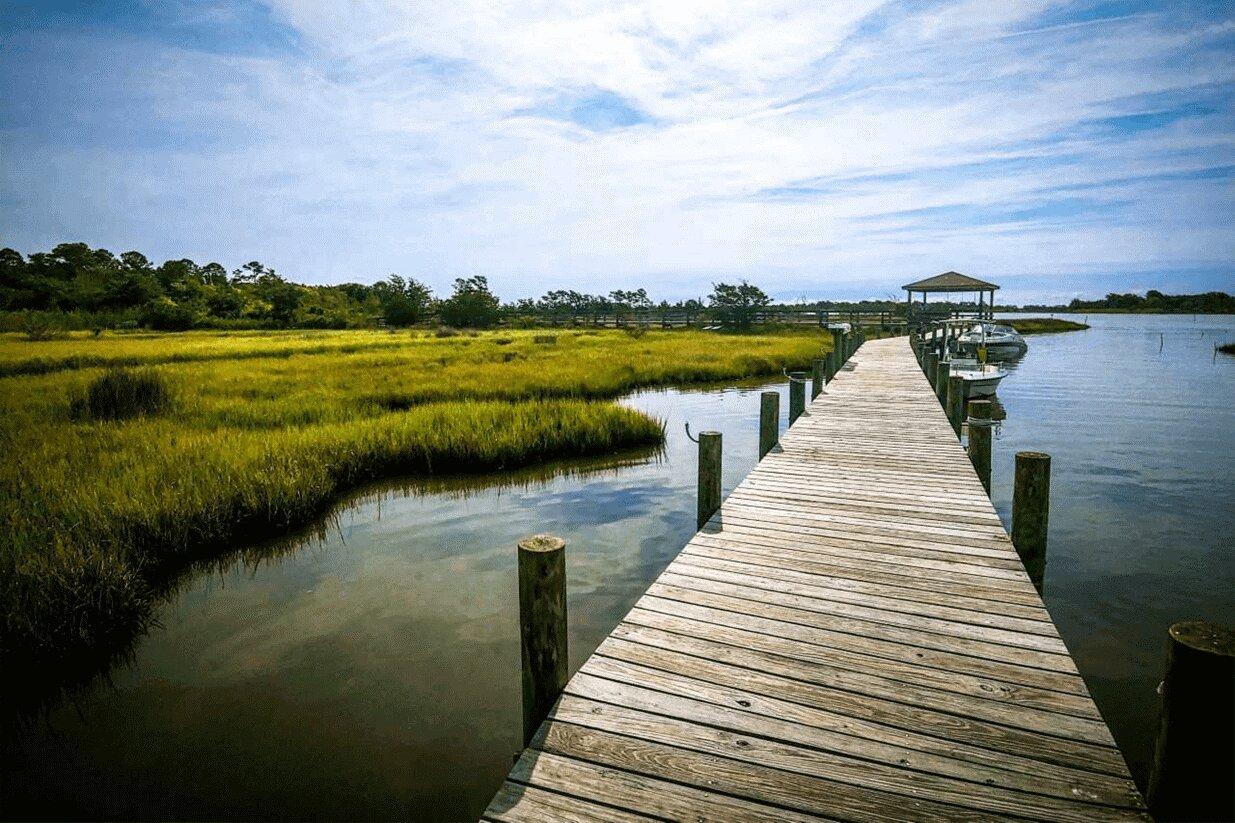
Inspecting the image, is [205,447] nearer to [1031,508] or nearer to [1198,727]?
[1031,508]

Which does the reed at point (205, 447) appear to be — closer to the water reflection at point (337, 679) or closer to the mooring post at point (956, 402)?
the water reflection at point (337, 679)

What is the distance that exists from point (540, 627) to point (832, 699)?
1.58 meters

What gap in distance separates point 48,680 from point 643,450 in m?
9.46

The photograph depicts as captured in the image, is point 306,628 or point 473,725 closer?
point 473,725

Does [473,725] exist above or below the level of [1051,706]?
below

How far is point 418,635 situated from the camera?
571 cm

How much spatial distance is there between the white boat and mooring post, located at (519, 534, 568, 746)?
15.3 m

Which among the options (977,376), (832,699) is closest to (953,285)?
(977,376)

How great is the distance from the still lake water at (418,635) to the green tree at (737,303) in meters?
42.9

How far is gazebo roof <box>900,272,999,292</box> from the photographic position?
3133 centimetres

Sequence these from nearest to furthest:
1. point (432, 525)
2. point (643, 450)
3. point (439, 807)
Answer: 1. point (439, 807)
2. point (432, 525)
3. point (643, 450)

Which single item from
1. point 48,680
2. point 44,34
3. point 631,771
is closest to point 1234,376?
point 631,771

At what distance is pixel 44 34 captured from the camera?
13531mm

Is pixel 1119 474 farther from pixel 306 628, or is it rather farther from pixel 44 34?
pixel 44 34
